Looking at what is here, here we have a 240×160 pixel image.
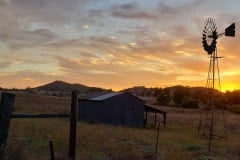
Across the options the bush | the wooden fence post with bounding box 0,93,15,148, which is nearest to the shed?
the wooden fence post with bounding box 0,93,15,148

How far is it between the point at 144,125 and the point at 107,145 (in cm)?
3057

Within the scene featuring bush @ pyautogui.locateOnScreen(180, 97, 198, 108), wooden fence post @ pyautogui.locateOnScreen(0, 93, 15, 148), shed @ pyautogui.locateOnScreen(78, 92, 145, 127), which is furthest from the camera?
bush @ pyautogui.locateOnScreen(180, 97, 198, 108)

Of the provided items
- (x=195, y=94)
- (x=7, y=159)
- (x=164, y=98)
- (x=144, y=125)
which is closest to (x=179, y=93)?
(x=164, y=98)

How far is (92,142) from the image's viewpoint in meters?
20.1

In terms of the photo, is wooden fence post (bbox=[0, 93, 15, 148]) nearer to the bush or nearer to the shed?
the shed

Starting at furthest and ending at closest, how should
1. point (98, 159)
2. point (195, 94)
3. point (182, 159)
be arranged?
1. point (195, 94)
2. point (182, 159)
3. point (98, 159)

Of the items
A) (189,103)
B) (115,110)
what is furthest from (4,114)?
(189,103)

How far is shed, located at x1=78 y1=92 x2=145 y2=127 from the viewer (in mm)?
48094

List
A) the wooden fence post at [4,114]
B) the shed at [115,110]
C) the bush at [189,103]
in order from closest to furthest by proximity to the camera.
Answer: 1. the wooden fence post at [4,114]
2. the shed at [115,110]
3. the bush at [189,103]

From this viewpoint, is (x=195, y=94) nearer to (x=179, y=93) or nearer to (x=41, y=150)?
(x=179, y=93)

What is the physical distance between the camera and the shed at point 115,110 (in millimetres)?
48094

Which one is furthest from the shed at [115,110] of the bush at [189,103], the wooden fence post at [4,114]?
the bush at [189,103]

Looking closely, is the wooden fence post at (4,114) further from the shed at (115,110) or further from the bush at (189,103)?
the bush at (189,103)

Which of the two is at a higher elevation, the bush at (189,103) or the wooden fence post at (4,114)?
the bush at (189,103)
